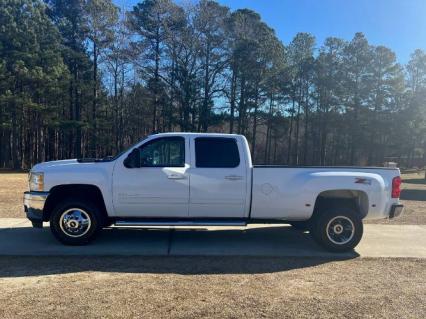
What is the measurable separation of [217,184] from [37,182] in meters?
3.06

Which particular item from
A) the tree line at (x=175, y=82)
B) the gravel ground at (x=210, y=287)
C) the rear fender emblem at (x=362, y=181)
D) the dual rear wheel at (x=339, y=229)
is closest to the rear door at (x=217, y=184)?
the gravel ground at (x=210, y=287)

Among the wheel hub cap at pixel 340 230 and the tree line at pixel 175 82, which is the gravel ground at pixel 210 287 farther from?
the tree line at pixel 175 82

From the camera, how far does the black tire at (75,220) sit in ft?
24.2

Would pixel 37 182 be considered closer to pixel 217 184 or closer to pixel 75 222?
pixel 75 222

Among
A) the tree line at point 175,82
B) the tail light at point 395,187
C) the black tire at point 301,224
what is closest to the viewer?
the tail light at point 395,187

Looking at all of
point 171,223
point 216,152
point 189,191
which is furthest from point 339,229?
point 171,223

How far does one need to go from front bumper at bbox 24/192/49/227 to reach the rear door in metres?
2.49

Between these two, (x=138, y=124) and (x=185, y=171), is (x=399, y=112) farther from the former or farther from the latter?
(x=185, y=171)

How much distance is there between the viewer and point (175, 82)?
151 ft

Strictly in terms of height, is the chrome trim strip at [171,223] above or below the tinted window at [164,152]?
below

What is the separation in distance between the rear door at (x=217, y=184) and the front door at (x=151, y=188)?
17 centimetres

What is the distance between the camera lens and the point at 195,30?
Result: 1751 inches

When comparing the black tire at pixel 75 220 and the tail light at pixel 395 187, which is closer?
the black tire at pixel 75 220

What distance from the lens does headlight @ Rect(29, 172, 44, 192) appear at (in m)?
7.40
